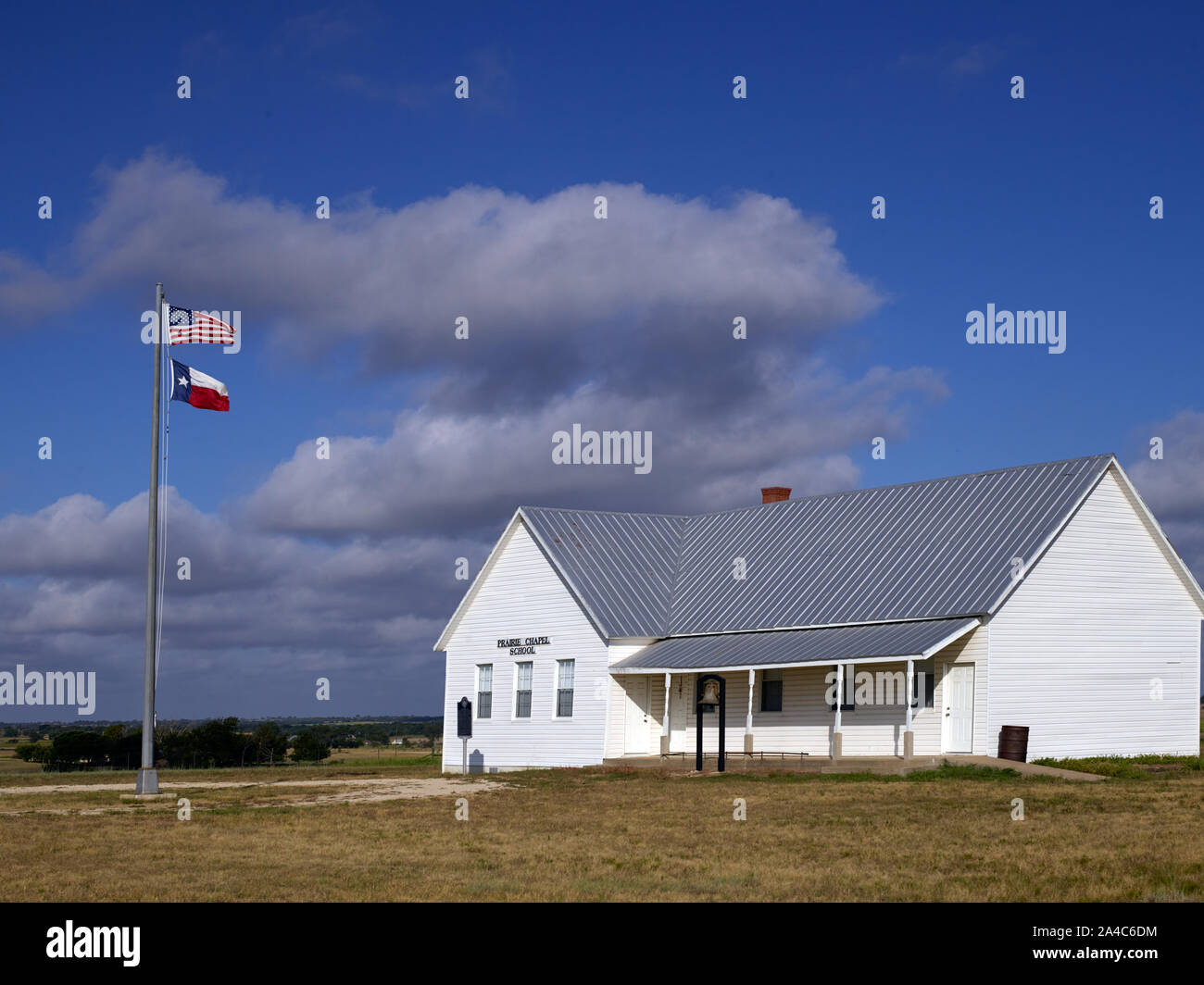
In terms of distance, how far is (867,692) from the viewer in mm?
32719

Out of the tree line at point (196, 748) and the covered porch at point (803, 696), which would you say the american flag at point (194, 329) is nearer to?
the covered porch at point (803, 696)

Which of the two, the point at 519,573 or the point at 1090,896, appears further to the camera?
the point at 519,573

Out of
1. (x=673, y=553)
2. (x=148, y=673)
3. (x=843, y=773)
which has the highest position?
(x=673, y=553)

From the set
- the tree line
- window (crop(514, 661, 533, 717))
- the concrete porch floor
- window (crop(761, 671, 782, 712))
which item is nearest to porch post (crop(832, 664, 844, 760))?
the concrete porch floor

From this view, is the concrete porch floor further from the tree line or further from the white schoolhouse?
the tree line

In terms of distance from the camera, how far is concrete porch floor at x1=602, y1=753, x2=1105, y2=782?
28328mm

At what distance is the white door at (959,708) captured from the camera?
31188 mm

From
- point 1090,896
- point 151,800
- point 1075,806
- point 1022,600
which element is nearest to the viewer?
point 1090,896

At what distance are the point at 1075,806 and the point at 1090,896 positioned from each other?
9.36 m

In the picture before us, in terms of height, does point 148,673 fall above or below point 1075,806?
above
